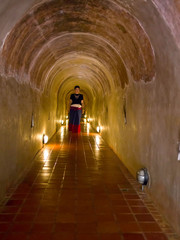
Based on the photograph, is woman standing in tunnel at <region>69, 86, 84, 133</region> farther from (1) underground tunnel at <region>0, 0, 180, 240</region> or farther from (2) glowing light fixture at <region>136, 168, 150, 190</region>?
(2) glowing light fixture at <region>136, 168, 150, 190</region>

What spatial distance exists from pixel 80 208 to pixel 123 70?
398 centimetres

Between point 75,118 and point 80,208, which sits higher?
point 75,118

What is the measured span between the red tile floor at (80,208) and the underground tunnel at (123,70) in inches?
10.3

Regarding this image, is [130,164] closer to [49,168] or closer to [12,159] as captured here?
[49,168]

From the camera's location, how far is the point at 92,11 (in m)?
5.24

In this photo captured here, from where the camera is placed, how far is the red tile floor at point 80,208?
336 centimetres

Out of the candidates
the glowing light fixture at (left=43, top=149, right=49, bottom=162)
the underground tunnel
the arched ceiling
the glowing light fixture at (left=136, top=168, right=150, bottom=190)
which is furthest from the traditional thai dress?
the glowing light fixture at (left=136, top=168, right=150, bottom=190)

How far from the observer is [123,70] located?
6.93m

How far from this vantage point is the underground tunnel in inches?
138

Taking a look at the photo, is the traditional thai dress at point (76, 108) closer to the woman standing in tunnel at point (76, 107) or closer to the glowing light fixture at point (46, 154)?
the woman standing in tunnel at point (76, 107)

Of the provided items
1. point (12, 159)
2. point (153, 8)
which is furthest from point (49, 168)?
point (153, 8)

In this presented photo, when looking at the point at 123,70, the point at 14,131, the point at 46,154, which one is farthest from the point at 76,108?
the point at 14,131

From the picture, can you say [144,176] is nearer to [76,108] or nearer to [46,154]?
[46,154]

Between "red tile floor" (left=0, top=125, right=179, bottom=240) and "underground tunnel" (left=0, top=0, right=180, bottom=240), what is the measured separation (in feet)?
0.86
